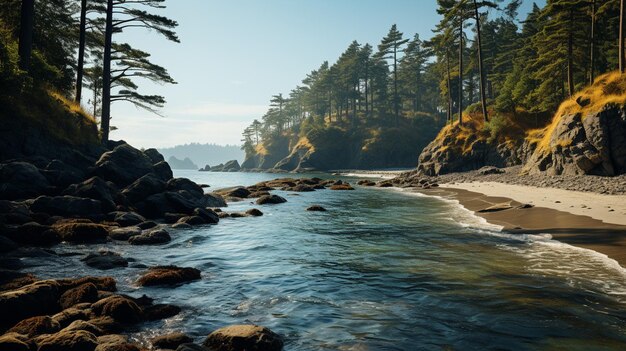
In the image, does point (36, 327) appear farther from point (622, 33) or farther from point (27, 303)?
point (622, 33)

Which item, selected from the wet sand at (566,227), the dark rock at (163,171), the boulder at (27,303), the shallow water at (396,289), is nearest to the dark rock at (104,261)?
the shallow water at (396,289)

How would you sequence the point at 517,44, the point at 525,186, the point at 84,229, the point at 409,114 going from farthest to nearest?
the point at 409,114 → the point at 517,44 → the point at 525,186 → the point at 84,229

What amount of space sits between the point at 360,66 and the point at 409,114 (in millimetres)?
17413

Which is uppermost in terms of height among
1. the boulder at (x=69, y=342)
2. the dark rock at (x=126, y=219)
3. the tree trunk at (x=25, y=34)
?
the tree trunk at (x=25, y=34)

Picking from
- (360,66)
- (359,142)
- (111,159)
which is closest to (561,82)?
(111,159)

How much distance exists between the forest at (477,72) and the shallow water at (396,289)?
25213 mm

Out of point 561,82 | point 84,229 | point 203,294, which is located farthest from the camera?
point 561,82

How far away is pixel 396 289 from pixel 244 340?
155 inches

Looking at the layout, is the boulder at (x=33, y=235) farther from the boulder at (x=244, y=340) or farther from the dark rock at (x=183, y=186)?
the dark rock at (x=183, y=186)

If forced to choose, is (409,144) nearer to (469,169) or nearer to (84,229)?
(469,169)

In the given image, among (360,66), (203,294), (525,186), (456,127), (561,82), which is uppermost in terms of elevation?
(360,66)

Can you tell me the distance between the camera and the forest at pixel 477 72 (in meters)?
34.1

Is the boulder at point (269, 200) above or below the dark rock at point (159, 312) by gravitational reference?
above

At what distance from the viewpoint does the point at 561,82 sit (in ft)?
124
